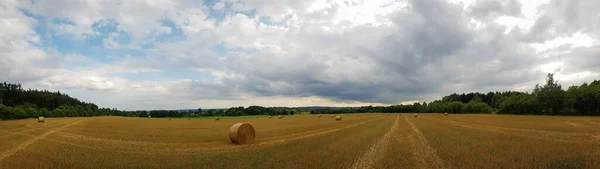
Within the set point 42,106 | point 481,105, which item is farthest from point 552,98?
point 42,106

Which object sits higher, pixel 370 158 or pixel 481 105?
pixel 481 105

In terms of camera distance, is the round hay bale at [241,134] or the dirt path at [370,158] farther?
the round hay bale at [241,134]

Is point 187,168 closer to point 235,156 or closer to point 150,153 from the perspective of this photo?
point 235,156

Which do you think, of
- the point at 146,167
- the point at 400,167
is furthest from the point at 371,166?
the point at 146,167

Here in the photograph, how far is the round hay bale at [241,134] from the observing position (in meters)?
18.2

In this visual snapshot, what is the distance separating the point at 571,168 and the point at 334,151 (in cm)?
735

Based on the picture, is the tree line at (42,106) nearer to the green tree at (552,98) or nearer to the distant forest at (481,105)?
the distant forest at (481,105)

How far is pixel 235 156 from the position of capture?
13055 mm

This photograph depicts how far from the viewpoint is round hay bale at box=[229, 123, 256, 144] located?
1823 cm

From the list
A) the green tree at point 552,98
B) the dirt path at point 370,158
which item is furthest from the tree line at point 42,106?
the green tree at point 552,98

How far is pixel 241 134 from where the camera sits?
18.5 meters

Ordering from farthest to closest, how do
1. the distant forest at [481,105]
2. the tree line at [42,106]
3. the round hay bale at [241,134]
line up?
1. the tree line at [42,106]
2. the distant forest at [481,105]
3. the round hay bale at [241,134]

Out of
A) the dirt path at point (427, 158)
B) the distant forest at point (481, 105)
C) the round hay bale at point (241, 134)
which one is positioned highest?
the distant forest at point (481, 105)

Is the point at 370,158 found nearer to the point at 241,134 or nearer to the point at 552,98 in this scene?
the point at 241,134
